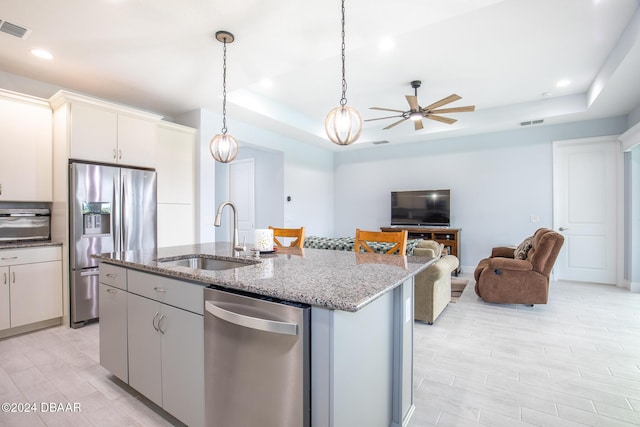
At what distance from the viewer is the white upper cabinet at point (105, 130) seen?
3.20 m

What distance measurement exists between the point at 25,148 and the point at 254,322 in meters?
3.52

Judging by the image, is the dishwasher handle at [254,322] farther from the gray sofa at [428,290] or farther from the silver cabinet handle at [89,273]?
the silver cabinet handle at [89,273]

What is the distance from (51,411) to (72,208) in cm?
199

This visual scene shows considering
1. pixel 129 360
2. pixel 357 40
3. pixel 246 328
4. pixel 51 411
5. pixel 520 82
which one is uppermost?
pixel 520 82

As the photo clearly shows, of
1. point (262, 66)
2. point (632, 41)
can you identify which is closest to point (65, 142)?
point (262, 66)

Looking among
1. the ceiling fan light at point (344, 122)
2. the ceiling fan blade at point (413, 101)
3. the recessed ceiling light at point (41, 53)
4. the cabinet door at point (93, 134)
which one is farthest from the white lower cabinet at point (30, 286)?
the ceiling fan blade at point (413, 101)

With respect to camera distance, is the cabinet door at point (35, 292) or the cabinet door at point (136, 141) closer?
the cabinet door at point (35, 292)

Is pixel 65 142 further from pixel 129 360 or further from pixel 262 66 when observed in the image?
pixel 129 360

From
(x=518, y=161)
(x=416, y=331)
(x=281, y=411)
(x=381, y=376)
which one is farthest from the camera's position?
(x=518, y=161)

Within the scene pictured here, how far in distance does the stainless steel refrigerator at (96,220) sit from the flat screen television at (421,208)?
470cm

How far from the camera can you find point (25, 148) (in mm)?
3195

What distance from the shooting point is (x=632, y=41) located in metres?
2.87

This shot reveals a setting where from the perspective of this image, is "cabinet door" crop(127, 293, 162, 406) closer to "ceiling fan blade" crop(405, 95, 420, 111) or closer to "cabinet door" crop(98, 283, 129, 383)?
"cabinet door" crop(98, 283, 129, 383)

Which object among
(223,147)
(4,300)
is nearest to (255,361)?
(223,147)
